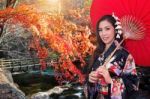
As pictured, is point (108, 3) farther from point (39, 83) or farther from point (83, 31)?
point (39, 83)

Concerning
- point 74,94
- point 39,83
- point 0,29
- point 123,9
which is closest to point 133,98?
point 123,9

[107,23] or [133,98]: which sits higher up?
[107,23]

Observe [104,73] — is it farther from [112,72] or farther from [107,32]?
[107,32]

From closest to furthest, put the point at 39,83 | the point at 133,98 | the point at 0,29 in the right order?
1. the point at 133,98
2. the point at 0,29
3. the point at 39,83

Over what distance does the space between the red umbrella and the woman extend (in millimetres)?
184

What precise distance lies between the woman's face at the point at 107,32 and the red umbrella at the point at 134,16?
164mm

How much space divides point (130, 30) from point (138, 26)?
9 centimetres

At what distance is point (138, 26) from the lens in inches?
137

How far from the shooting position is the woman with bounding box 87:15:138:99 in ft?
10.9

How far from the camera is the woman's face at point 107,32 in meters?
3.46

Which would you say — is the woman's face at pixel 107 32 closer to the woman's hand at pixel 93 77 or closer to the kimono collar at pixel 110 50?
the kimono collar at pixel 110 50

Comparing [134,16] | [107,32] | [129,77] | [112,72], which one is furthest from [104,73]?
[134,16]

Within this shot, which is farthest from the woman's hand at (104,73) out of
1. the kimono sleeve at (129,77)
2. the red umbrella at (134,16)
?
the red umbrella at (134,16)

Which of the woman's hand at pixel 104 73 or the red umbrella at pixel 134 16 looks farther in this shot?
the red umbrella at pixel 134 16
